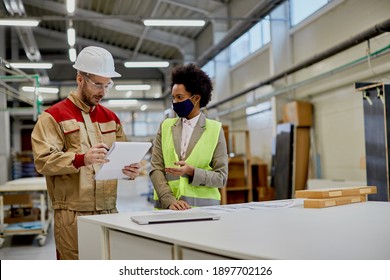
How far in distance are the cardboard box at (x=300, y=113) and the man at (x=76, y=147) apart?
14.3 feet

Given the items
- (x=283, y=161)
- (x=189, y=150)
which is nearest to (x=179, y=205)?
(x=189, y=150)

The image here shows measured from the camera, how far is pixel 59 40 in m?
12.0

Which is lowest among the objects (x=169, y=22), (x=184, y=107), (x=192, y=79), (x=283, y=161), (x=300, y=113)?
(x=283, y=161)

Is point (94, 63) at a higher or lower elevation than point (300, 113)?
lower

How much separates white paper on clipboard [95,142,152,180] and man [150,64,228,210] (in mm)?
210

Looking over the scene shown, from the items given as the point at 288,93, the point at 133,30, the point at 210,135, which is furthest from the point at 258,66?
the point at 210,135

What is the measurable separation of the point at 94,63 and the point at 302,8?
206 inches

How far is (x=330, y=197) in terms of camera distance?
1.67 m

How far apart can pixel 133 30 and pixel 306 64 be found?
4.60m

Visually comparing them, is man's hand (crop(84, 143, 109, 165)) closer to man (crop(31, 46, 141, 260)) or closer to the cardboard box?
man (crop(31, 46, 141, 260))

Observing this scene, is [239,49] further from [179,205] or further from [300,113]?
[179,205]

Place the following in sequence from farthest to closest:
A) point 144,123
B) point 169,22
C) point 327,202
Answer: point 144,123
point 169,22
point 327,202

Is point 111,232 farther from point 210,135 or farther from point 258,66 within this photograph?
point 258,66

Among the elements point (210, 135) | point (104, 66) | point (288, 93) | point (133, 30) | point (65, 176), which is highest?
point (133, 30)
